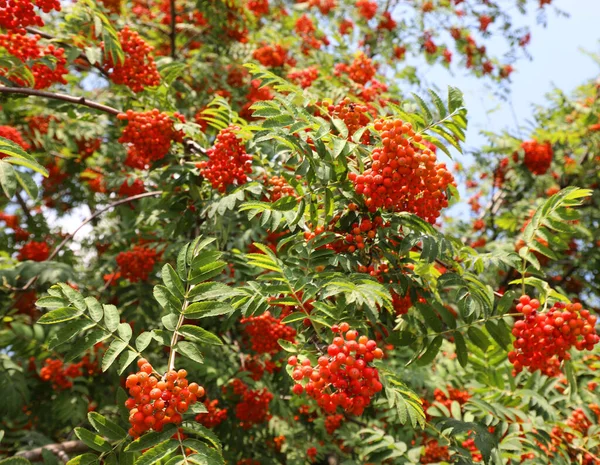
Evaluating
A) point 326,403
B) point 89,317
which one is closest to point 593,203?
point 326,403

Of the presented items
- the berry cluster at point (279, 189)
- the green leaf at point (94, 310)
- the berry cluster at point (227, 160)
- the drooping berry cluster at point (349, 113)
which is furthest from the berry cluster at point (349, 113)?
the green leaf at point (94, 310)

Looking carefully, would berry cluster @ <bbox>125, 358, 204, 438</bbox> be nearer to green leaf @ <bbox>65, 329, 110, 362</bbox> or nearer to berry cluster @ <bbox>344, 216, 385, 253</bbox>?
green leaf @ <bbox>65, 329, 110, 362</bbox>

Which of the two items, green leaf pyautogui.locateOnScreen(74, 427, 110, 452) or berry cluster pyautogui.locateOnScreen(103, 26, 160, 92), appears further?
berry cluster pyautogui.locateOnScreen(103, 26, 160, 92)

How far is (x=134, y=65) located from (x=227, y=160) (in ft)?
4.32

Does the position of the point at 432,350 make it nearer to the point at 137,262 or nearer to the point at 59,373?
the point at 137,262

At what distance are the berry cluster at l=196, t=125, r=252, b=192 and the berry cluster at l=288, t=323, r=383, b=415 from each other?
1.53m

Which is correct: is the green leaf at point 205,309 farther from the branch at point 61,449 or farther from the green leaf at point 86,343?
the branch at point 61,449

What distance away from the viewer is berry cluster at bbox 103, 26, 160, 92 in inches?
150

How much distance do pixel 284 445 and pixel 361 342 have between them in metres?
3.33

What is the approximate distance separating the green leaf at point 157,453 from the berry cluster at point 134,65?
2.89 meters

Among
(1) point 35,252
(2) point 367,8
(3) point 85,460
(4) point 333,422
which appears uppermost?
(2) point 367,8

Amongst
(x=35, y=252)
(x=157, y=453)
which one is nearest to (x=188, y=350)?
(x=157, y=453)

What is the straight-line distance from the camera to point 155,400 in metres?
1.97

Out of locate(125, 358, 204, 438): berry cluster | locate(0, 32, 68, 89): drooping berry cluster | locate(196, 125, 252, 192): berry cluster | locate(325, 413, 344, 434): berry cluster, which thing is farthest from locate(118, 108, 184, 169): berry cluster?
locate(325, 413, 344, 434): berry cluster
